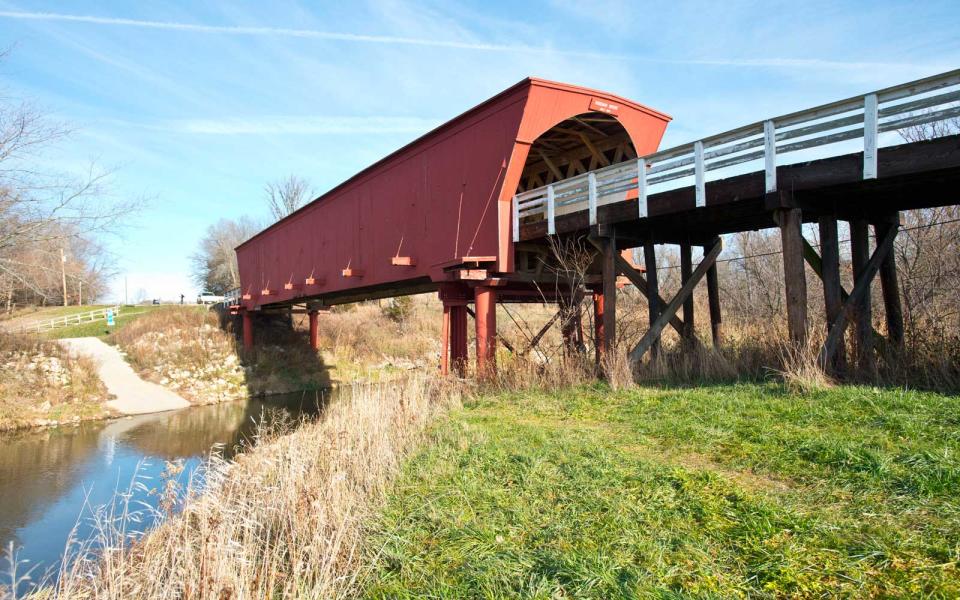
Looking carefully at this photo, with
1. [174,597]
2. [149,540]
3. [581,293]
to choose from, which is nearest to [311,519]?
[174,597]

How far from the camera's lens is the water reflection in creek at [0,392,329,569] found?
9375mm

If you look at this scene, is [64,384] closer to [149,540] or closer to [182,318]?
[182,318]

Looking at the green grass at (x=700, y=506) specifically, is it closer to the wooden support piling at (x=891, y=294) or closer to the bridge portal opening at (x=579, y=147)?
the wooden support piling at (x=891, y=294)

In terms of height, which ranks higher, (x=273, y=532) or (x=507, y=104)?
(x=507, y=104)

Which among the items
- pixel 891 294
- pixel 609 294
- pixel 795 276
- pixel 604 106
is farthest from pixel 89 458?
pixel 891 294

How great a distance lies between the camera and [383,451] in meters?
6.90

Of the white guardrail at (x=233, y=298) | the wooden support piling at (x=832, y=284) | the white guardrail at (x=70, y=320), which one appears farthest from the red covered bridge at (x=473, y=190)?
the white guardrail at (x=70, y=320)

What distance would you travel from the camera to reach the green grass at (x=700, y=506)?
3430 millimetres

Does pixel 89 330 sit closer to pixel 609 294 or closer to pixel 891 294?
pixel 609 294

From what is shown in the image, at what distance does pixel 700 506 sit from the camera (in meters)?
4.34

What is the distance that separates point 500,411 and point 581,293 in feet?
14.1

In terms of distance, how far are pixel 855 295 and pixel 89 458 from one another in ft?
54.7

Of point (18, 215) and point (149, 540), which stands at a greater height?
point (18, 215)

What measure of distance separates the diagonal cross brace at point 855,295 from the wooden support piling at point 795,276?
321 mm
